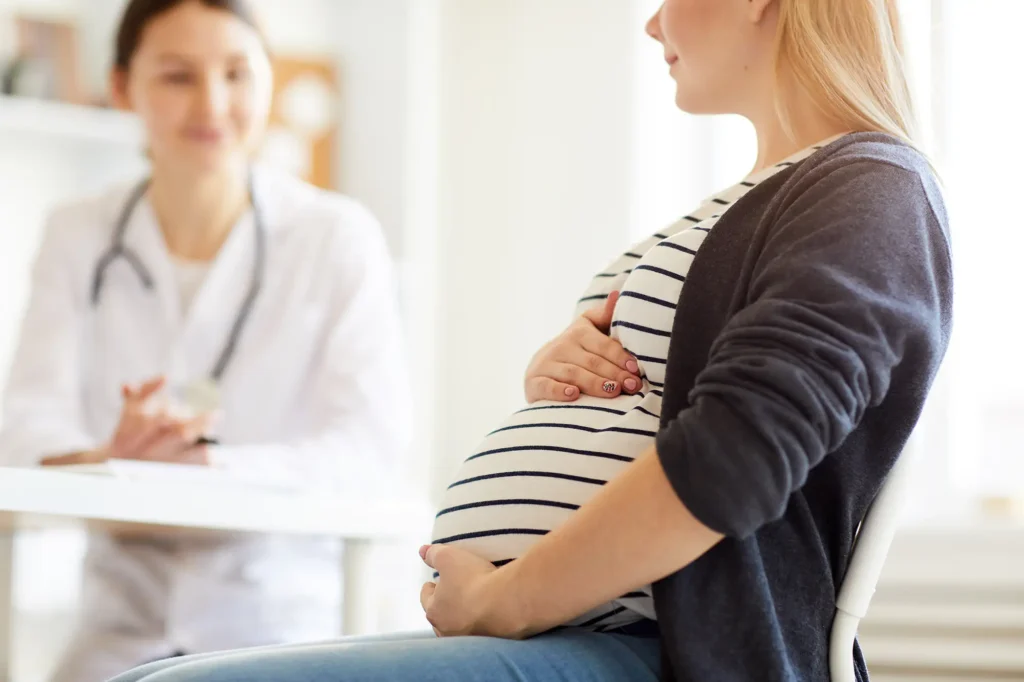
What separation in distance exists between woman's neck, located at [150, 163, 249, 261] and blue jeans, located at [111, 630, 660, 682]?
121 centimetres

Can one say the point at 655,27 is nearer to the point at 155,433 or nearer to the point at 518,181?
the point at 155,433

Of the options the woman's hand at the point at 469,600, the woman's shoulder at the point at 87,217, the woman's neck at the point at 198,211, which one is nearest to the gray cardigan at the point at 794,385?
the woman's hand at the point at 469,600

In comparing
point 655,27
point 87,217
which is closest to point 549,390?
point 655,27

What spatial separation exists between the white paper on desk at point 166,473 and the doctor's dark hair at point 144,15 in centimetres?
90

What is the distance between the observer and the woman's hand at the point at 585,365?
0.88m

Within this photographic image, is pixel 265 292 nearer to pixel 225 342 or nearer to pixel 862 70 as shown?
pixel 225 342

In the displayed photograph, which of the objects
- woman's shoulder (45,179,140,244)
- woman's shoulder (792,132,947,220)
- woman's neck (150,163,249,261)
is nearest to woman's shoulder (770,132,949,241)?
woman's shoulder (792,132,947,220)

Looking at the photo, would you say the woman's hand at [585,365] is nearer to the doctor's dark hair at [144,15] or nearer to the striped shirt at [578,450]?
the striped shirt at [578,450]

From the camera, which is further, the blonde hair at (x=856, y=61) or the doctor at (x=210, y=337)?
the doctor at (x=210, y=337)

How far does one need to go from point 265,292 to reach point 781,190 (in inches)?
47.2

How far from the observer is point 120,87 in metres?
2.01

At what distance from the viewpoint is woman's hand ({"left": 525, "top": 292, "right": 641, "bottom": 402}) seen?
2.88 feet

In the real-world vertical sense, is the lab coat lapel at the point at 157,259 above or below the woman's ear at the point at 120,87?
below

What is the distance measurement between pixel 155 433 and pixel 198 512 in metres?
0.35
